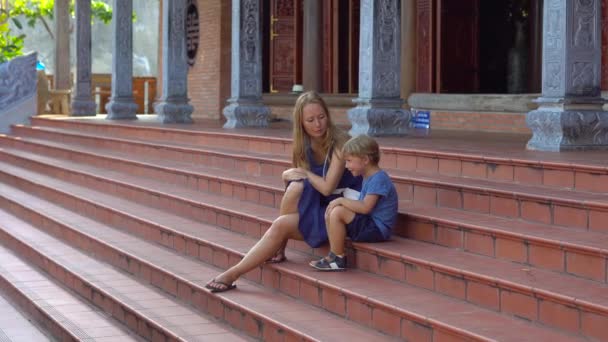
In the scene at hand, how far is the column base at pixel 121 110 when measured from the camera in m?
15.2

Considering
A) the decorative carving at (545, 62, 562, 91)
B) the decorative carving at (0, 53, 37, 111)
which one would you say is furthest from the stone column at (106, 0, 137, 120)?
the decorative carving at (545, 62, 562, 91)

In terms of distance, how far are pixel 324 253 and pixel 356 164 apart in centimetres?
71

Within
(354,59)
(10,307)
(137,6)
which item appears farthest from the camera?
(137,6)

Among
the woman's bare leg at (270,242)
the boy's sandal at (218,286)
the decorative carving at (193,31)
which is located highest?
the decorative carving at (193,31)

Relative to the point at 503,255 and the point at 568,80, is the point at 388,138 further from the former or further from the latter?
the point at 503,255

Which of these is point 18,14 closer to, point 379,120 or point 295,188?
point 379,120

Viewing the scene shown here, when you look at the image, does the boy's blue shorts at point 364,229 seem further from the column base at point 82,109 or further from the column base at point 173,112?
the column base at point 82,109

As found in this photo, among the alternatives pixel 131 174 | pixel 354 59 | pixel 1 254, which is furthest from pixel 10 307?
pixel 354 59

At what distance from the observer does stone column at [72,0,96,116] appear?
16859 millimetres

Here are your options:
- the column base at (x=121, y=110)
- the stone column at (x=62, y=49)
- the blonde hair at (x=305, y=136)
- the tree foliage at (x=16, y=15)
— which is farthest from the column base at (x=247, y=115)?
the tree foliage at (x=16, y=15)

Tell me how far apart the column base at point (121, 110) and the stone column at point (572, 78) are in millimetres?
9583

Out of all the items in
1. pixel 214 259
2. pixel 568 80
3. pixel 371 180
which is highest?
pixel 568 80

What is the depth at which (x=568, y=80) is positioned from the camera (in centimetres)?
664

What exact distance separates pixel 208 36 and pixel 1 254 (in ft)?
30.3
